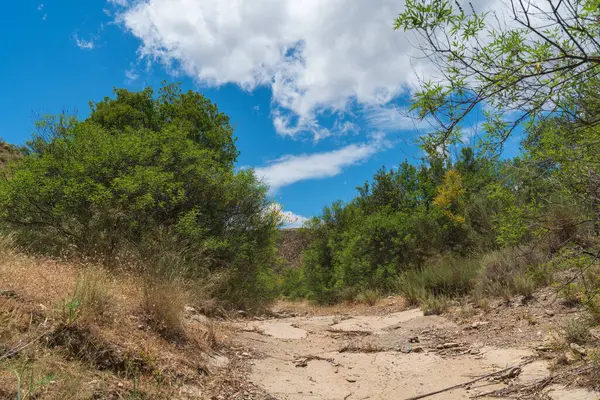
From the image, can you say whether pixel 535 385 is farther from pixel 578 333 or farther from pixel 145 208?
pixel 145 208

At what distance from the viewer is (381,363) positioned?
6.25m

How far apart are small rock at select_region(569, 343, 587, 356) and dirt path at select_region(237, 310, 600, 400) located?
36cm

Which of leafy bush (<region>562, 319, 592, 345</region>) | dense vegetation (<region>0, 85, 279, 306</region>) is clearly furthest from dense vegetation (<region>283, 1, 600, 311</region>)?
dense vegetation (<region>0, 85, 279, 306</region>)

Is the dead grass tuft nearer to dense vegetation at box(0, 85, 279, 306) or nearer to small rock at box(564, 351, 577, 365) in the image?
dense vegetation at box(0, 85, 279, 306)

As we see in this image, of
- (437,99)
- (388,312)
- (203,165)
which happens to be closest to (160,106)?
(203,165)

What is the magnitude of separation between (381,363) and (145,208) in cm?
718

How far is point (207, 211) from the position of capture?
40.8ft

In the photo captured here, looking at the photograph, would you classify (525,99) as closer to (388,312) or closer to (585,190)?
(585,190)

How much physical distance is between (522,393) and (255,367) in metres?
3.28

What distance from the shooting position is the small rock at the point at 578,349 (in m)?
4.36

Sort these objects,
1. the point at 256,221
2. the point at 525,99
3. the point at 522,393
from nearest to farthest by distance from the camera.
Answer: the point at 525,99 → the point at 522,393 → the point at 256,221

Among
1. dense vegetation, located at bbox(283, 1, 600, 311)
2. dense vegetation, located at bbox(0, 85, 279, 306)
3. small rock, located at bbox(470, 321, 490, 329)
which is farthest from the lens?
dense vegetation, located at bbox(0, 85, 279, 306)

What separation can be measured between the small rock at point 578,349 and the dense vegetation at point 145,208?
18.0 feet

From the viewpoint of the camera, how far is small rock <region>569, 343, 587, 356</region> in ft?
14.3
